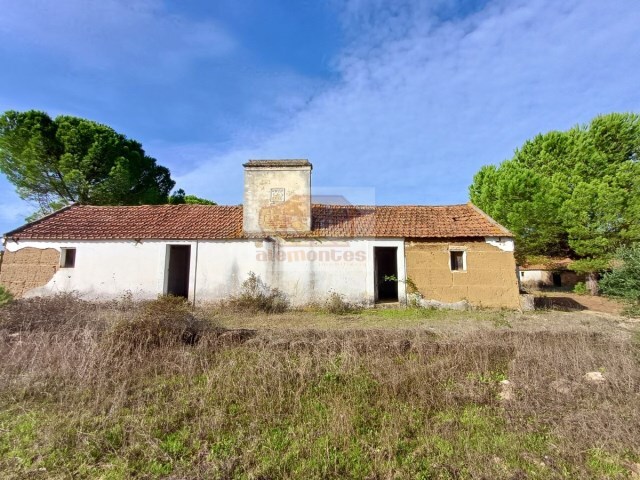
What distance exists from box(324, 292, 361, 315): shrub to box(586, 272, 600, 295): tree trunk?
13177 millimetres

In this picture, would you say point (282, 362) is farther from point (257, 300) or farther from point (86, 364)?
point (257, 300)

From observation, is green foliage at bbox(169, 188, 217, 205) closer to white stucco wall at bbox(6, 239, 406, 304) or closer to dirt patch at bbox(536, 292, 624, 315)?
white stucco wall at bbox(6, 239, 406, 304)

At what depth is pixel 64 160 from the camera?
18.2 meters

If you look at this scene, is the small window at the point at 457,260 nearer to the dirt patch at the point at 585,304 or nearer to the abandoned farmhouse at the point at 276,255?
the abandoned farmhouse at the point at 276,255

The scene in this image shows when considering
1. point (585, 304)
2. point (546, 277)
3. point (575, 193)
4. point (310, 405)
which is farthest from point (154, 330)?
point (546, 277)

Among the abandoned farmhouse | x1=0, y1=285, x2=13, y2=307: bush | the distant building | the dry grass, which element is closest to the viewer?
the dry grass

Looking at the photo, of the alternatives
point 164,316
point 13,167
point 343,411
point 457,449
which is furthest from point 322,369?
point 13,167

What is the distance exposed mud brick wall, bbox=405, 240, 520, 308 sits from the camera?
11.8 meters

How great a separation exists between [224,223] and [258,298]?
12.0ft

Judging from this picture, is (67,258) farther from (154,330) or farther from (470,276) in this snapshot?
(470,276)

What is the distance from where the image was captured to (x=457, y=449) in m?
3.21

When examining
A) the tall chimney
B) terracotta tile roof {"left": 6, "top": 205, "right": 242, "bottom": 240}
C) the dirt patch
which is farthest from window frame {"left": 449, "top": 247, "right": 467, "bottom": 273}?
terracotta tile roof {"left": 6, "top": 205, "right": 242, "bottom": 240}

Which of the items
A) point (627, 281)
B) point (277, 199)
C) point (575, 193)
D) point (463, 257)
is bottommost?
point (627, 281)

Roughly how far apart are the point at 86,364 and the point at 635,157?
25707 mm
